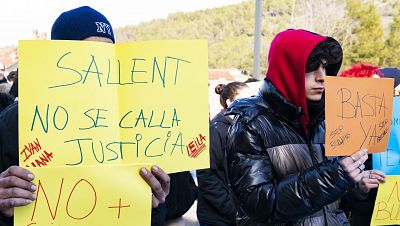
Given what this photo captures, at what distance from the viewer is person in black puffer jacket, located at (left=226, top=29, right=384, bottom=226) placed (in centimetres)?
187

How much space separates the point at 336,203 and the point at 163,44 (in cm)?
99

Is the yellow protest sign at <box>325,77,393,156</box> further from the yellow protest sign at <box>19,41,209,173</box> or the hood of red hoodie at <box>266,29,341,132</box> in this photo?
the yellow protest sign at <box>19,41,209,173</box>

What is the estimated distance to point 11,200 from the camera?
52.0 inches

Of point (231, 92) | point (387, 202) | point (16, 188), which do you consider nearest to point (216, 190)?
point (231, 92)

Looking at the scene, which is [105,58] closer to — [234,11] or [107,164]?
[107,164]

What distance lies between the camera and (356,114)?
Result: 204 centimetres

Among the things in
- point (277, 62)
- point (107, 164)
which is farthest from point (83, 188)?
point (277, 62)

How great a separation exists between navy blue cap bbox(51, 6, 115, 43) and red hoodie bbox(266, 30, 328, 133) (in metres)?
0.66

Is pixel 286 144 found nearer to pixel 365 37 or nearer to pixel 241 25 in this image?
pixel 365 37

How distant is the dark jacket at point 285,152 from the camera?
73.5 inches

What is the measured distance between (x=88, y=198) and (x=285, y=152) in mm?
821

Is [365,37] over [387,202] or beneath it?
over

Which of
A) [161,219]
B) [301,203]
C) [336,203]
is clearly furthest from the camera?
[336,203]

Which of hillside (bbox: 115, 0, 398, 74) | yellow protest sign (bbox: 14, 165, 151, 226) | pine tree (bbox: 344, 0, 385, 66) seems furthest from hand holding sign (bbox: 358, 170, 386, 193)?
hillside (bbox: 115, 0, 398, 74)
